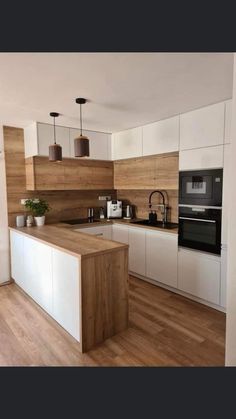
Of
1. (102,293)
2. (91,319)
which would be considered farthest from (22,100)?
(91,319)

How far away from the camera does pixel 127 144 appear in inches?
145

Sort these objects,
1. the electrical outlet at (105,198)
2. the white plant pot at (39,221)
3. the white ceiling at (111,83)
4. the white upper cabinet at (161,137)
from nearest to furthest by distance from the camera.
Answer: the white ceiling at (111,83)
the white upper cabinet at (161,137)
the white plant pot at (39,221)
the electrical outlet at (105,198)

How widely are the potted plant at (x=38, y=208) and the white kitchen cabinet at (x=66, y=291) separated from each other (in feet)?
4.15

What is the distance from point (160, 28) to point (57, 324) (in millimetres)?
2548

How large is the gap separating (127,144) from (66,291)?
242cm

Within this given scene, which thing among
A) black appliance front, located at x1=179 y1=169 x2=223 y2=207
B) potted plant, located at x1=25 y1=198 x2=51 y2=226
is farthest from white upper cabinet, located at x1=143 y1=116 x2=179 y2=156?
potted plant, located at x1=25 y1=198 x2=51 y2=226

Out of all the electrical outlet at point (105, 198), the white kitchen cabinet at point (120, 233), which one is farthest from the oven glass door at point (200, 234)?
the electrical outlet at point (105, 198)

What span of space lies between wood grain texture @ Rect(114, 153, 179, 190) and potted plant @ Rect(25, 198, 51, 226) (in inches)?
51.2

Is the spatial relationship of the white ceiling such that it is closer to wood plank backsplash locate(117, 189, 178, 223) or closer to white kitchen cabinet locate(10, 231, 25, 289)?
wood plank backsplash locate(117, 189, 178, 223)

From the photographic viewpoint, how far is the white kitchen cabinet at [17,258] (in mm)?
3091

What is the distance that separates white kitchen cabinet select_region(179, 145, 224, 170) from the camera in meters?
2.51

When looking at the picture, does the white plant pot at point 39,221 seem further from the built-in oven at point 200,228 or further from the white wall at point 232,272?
the white wall at point 232,272

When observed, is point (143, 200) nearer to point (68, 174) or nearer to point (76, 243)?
point (68, 174)

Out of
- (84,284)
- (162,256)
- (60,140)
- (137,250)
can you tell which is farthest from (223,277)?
(60,140)
